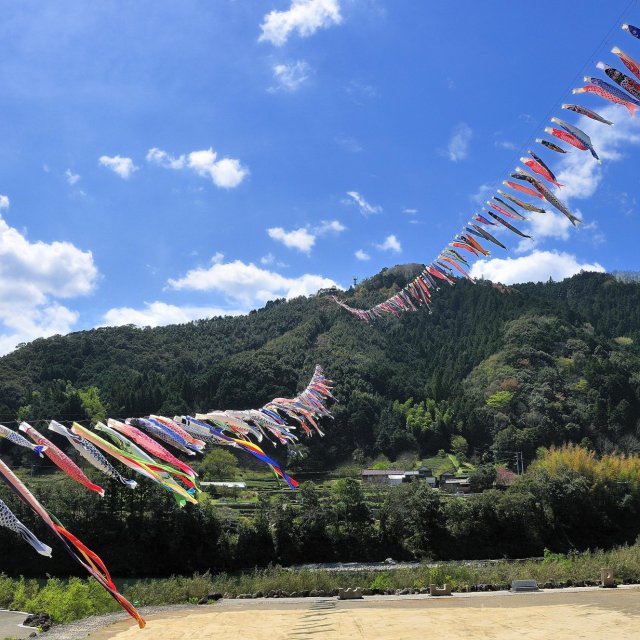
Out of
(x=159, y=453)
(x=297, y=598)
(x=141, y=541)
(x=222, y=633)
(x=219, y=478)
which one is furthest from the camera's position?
(x=219, y=478)

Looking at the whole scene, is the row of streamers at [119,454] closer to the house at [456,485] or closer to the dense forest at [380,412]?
A: the dense forest at [380,412]

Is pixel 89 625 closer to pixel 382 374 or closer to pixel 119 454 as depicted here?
pixel 119 454

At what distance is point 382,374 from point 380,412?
792 centimetres

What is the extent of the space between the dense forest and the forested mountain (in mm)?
241

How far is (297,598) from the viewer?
18.3m

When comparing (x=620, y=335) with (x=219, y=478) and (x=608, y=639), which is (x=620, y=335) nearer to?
(x=219, y=478)

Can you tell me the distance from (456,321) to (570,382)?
99.4 ft

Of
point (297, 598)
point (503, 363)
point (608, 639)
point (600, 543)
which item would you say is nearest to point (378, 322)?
point (503, 363)

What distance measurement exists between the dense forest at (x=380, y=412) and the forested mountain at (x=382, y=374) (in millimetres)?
241

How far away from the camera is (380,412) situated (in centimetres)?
6650

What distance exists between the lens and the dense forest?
3312cm

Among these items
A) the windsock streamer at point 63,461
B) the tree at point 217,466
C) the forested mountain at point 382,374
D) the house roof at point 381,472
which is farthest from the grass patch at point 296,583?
the forested mountain at point 382,374

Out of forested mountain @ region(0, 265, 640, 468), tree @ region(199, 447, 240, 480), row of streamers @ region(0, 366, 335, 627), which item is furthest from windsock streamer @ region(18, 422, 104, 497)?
forested mountain @ region(0, 265, 640, 468)

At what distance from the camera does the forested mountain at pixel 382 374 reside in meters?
62.5
